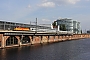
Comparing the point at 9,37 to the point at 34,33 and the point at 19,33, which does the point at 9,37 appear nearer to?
the point at 19,33

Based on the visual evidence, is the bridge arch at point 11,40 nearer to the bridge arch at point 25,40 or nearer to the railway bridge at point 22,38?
the railway bridge at point 22,38

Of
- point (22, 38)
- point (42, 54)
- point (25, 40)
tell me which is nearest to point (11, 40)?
point (22, 38)

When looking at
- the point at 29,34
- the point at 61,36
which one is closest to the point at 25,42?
the point at 29,34

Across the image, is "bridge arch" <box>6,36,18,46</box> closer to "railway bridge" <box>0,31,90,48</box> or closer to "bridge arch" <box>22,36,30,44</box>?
"railway bridge" <box>0,31,90,48</box>

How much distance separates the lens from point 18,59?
180 feet

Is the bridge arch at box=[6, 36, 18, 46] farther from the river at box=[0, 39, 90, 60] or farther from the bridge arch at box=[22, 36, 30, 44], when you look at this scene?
the river at box=[0, 39, 90, 60]

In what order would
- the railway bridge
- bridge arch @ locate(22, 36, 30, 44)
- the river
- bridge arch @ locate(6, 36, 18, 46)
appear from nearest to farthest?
the river, the railway bridge, bridge arch @ locate(6, 36, 18, 46), bridge arch @ locate(22, 36, 30, 44)

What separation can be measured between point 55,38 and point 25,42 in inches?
2078

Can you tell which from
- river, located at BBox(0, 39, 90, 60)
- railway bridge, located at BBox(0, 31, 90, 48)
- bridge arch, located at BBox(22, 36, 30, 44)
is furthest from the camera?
bridge arch, located at BBox(22, 36, 30, 44)

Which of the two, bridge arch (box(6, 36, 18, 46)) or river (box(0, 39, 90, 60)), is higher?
bridge arch (box(6, 36, 18, 46))

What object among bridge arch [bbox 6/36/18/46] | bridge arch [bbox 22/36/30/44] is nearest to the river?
bridge arch [bbox 6/36/18/46]

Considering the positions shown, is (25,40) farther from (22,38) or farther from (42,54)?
(42,54)

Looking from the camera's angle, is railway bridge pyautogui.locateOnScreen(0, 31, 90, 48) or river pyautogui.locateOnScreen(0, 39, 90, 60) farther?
railway bridge pyautogui.locateOnScreen(0, 31, 90, 48)

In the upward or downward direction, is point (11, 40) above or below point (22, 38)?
below
